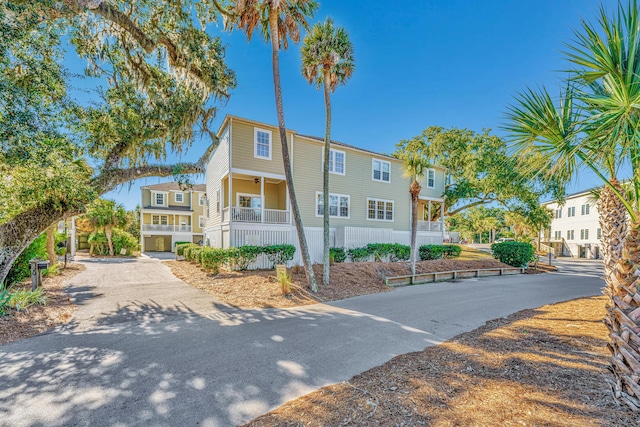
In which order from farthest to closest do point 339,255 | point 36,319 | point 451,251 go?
point 451,251, point 339,255, point 36,319

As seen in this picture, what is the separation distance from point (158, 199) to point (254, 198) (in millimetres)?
21629

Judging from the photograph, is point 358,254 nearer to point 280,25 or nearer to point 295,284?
point 295,284

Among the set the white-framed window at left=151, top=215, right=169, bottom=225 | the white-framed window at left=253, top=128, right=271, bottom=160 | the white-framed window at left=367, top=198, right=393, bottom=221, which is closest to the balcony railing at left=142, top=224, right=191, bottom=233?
the white-framed window at left=151, top=215, right=169, bottom=225

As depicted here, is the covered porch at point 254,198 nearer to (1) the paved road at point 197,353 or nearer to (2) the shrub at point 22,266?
(1) the paved road at point 197,353

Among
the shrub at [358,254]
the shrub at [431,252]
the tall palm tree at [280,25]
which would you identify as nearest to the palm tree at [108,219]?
the shrub at [358,254]

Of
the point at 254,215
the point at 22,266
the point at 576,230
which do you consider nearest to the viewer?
the point at 22,266

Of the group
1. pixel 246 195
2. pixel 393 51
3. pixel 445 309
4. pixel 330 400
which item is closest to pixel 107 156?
pixel 246 195

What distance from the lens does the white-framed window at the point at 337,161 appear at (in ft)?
59.8

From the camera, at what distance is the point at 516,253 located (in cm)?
1733

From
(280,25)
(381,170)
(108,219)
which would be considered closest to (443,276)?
(381,170)

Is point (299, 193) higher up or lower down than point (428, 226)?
higher up

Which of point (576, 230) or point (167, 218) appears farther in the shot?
point (576, 230)

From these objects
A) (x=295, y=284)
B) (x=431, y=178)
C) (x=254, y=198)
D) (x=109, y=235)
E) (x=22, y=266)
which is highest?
(x=431, y=178)

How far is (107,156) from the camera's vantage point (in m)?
9.57
